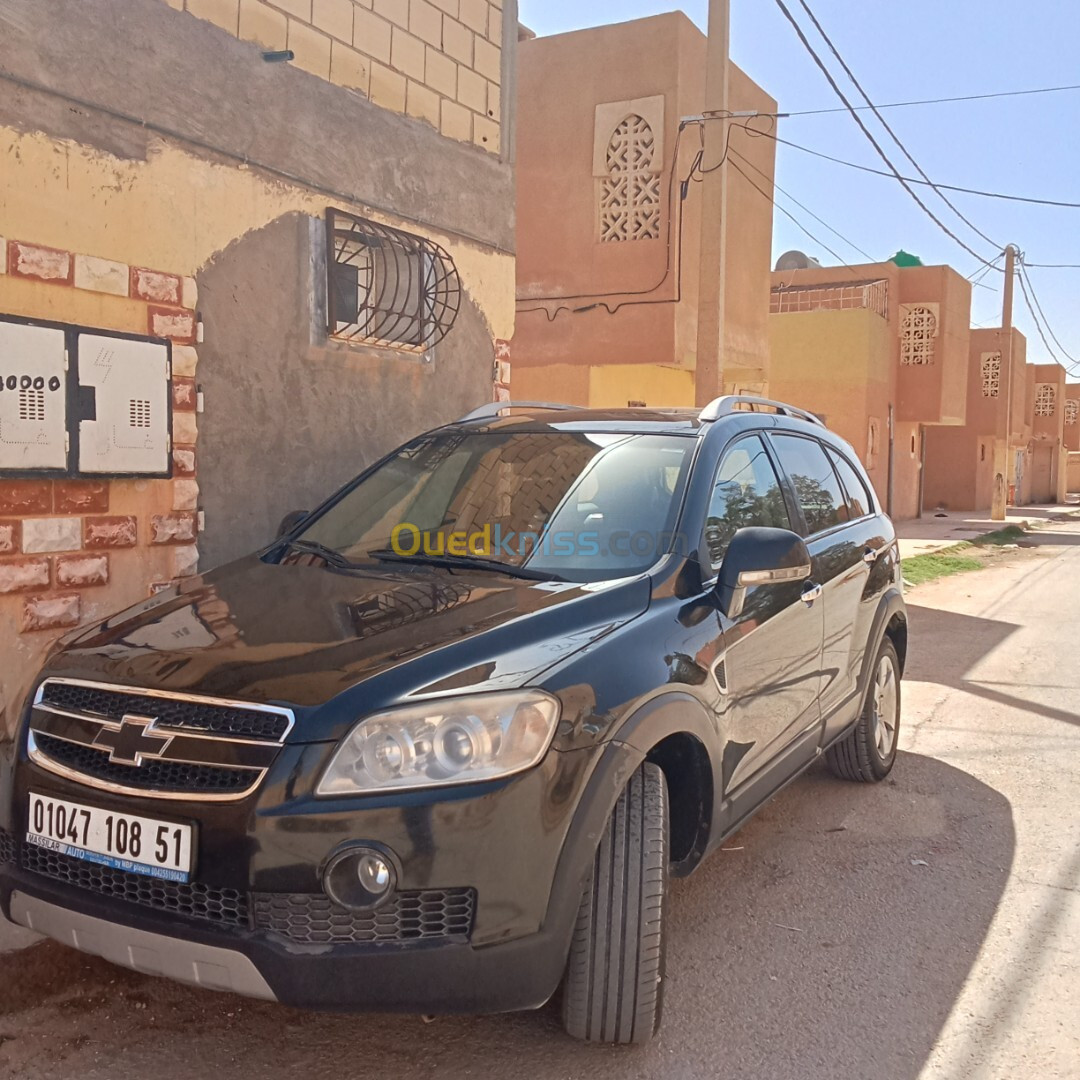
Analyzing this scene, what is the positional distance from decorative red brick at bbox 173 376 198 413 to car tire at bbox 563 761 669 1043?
11.2 feet

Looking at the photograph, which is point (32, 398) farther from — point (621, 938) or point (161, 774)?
point (621, 938)

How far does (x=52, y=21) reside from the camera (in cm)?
453

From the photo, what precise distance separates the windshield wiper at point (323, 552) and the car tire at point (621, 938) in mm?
1275

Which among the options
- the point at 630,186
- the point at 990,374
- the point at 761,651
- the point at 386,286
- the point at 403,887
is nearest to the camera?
the point at 403,887

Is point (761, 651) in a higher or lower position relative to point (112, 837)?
higher

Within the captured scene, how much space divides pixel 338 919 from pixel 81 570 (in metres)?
3.04

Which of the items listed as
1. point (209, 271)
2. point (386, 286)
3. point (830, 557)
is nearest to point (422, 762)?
point (830, 557)

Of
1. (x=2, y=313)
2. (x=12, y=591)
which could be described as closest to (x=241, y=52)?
(x=2, y=313)

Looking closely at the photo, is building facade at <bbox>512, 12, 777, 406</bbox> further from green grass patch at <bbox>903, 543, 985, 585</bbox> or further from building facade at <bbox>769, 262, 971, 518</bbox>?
building facade at <bbox>769, 262, 971, 518</bbox>

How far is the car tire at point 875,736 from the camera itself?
4.82 meters

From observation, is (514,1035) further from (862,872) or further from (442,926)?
(862,872)

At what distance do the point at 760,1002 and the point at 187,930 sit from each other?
5.17ft

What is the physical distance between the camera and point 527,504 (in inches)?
142

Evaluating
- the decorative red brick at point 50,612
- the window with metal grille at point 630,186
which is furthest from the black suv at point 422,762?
the window with metal grille at point 630,186
